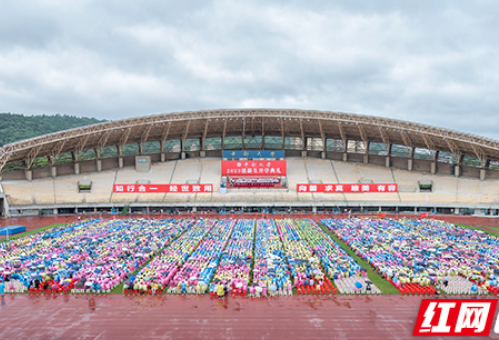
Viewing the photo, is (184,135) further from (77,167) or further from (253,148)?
(77,167)

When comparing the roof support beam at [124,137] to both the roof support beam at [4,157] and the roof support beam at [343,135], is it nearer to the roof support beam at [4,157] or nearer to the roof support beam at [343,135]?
the roof support beam at [4,157]

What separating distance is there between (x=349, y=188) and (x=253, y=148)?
20.8 metres

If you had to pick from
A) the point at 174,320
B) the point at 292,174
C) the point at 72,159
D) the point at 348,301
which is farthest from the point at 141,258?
the point at 72,159

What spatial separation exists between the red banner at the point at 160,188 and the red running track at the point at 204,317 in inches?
1273

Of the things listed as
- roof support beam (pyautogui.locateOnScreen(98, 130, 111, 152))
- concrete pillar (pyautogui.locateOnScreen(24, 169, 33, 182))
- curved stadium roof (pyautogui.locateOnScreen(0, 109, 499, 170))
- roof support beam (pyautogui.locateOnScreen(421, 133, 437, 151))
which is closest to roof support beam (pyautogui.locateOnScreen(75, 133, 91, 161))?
curved stadium roof (pyautogui.locateOnScreen(0, 109, 499, 170))

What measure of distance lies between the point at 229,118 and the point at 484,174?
1703 inches

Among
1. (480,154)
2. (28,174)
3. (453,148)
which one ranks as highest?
(453,148)

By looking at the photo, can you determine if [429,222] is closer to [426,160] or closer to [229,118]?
[426,160]

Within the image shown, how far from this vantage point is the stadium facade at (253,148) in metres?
45.2

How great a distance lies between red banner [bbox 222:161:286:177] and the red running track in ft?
120

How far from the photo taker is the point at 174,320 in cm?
1386

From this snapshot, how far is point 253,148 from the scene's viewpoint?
60031 millimetres

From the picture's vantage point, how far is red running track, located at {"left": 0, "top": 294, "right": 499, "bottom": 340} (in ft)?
41.9

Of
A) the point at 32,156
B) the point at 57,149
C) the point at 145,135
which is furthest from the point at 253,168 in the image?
the point at 32,156
